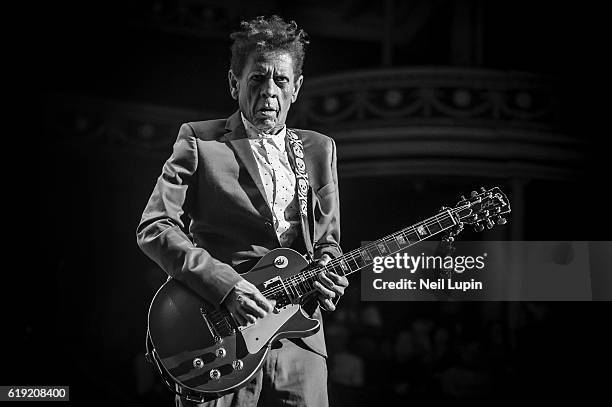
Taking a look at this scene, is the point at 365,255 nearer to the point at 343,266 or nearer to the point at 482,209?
the point at 343,266

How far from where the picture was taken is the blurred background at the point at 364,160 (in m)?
4.55

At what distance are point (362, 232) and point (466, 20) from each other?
238 cm

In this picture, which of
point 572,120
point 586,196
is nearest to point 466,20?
point 572,120

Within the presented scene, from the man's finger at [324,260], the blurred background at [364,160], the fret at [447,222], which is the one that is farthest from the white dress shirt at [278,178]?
the blurred background at [364,160]

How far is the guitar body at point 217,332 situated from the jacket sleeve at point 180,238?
0.08 m

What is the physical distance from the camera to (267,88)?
275cm

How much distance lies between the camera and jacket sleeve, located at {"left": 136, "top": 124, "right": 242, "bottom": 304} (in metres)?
2.52

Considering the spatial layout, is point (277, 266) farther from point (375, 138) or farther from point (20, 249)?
point (375, 138)

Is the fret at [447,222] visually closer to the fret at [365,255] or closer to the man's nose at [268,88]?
the fret at [365,255]

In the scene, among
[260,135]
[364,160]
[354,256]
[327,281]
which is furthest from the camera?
[364,160]

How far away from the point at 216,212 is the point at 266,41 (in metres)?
0.57

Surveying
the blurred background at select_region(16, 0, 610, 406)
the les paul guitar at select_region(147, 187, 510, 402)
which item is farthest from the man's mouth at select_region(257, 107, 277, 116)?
the blurred background at select_region(16, 0, 610, 406)

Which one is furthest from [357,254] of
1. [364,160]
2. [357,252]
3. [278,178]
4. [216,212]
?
[364,160]

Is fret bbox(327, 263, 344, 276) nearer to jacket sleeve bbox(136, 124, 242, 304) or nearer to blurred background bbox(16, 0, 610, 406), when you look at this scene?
jacket sleeve bbox(136, 124, 242, 304)
